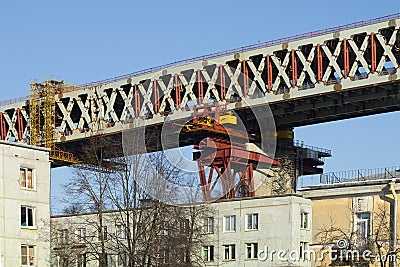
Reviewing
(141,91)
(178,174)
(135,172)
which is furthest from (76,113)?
(135,172)

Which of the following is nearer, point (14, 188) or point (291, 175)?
point (14, 188)

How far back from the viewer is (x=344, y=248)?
52312mm

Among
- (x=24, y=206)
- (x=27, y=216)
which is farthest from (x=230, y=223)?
(x=24, y=206)

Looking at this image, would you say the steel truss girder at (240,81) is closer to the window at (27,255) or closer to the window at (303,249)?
the window at (303,249)

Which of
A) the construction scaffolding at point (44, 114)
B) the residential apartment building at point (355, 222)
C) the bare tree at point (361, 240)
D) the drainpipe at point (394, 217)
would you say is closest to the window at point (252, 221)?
the residential apartment building at point (355, 222)

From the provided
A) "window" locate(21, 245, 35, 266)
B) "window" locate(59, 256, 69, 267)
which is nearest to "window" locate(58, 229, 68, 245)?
"window" locate(59, 256, 69, 267)

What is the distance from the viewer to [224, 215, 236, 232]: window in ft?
201

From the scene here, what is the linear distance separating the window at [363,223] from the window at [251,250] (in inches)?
339

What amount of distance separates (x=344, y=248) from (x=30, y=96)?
163 ft

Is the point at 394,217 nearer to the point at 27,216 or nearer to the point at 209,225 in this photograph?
the point at 209,225

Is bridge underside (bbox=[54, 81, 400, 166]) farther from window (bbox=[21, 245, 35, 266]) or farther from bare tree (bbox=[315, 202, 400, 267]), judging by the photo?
bare tree (bbox=[315, 202, 400, 267])

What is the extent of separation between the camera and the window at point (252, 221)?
5972cm

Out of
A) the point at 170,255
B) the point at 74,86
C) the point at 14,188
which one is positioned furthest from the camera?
the point at 74,86

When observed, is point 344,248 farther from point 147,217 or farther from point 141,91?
point 141,91
